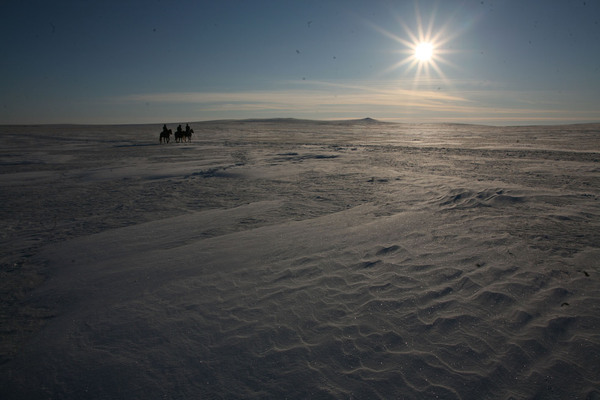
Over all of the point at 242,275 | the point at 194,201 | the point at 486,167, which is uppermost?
the point at 486,167

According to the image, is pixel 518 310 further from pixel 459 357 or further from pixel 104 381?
pixel 104 381

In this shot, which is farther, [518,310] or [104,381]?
[518,310]

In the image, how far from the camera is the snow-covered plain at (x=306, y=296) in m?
2.86

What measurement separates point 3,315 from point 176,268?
201 cm

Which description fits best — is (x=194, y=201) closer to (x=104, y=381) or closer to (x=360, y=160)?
(x=104, y=381)

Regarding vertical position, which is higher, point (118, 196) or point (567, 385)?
point (118, 196)

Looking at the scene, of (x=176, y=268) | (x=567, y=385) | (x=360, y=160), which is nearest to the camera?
(x=567, y=385)

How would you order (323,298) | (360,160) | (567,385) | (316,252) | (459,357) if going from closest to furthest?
(567,385)
(459,357)
(323,298)
(316,252)
(360,160)

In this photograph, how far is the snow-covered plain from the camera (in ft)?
9.37

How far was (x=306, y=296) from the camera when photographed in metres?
4.10

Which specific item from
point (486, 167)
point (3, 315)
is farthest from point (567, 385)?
point (486, 167)

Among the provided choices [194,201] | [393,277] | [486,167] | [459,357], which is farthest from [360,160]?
[459,357]

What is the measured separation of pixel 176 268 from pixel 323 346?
276 centimetres

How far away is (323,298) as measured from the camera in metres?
4.04
